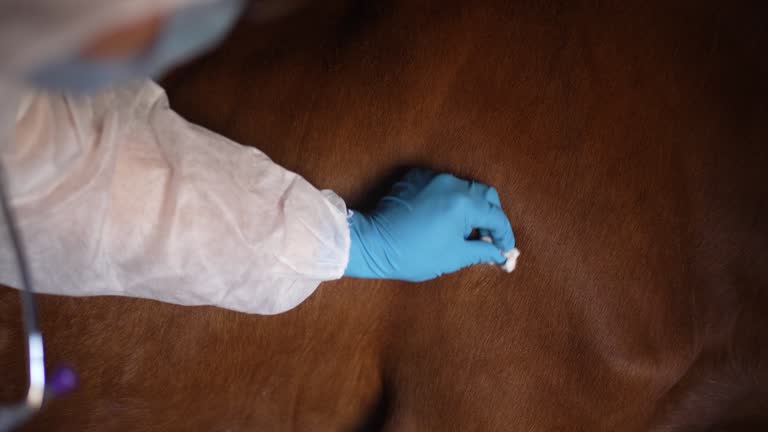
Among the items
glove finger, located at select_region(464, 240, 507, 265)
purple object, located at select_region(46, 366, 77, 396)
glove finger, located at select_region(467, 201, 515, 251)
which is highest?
glove finger, located at select_region(467, 201, 515, 251)

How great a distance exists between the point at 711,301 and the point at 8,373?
979mm

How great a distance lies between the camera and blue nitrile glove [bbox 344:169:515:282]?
2.53ft

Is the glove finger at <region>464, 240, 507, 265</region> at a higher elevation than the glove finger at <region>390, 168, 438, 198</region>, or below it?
below

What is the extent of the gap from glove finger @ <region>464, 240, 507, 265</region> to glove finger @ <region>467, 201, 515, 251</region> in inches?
0.7

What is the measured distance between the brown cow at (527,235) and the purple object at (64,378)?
1 cm

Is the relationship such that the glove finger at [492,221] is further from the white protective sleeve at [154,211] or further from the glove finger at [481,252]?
the white protective sleeve at [154,211]

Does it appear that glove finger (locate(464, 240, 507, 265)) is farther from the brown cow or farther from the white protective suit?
the white protective suit

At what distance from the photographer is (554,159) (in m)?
0.83

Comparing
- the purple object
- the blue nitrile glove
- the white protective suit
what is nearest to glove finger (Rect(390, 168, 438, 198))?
the blue nitrile glove

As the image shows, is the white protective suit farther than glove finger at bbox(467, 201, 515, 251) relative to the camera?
No

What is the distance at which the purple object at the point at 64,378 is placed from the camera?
840 millimetres

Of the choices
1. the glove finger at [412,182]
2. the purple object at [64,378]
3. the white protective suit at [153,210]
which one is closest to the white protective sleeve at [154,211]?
the white protective suit at [153,210]

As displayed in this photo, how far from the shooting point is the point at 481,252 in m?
0.79

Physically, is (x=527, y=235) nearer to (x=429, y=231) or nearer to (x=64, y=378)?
(x=429, y=231)
